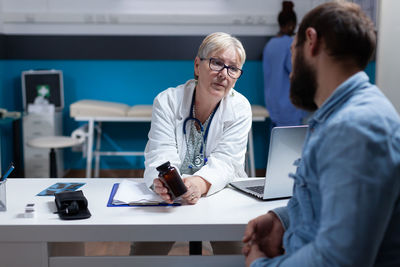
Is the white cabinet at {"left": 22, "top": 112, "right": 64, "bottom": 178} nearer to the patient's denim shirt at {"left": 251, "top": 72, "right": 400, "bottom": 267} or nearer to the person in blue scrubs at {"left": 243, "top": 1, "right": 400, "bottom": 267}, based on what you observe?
the person in blue scrubs at {"left": 243, "top": 1, "right": 400, "bottom": 267}

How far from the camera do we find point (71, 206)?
1.33m

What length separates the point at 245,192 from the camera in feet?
5.31

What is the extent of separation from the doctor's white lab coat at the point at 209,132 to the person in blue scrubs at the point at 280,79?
6.46 ft

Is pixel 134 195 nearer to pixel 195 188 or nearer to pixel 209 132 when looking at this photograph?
pixel 195 188

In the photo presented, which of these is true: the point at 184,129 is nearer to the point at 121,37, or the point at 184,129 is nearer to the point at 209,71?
the point at 209,71

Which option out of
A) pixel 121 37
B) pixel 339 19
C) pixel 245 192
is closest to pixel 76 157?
pixel 121 37

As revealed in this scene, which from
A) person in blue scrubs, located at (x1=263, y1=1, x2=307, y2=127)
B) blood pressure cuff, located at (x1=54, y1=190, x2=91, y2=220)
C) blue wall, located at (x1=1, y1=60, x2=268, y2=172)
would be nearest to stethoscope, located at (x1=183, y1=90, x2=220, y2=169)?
blood pressure cuff, located at (x1=54, y1=190, x2=91, y2=220)

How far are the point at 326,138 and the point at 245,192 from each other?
Answer: 778 millimetres

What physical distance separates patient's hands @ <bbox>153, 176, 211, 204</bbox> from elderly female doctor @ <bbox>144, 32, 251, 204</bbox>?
226 mm

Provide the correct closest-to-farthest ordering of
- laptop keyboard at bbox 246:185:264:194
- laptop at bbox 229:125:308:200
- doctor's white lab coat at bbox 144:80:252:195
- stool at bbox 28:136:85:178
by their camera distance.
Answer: laptop at bbox 229:125:308:200 → laptop keyboard at bbox 246:185:264:194 → doctor's white lab coat at bbox 144:80:252:195 → stool at bbox 28:136:85:178

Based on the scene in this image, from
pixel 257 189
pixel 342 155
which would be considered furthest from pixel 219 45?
pixel 342 155

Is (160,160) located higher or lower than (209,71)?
lower

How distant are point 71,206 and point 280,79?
9.20 ft

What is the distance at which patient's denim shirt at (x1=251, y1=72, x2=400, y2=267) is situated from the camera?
31.5 inches
